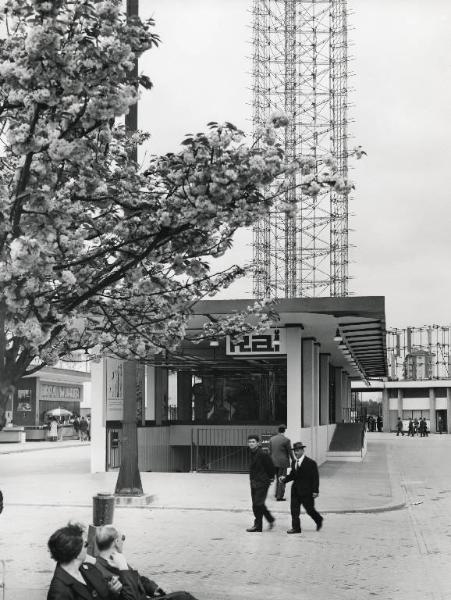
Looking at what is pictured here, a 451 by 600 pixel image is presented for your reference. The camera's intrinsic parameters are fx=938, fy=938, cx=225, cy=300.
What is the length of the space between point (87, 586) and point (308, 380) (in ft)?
79.7

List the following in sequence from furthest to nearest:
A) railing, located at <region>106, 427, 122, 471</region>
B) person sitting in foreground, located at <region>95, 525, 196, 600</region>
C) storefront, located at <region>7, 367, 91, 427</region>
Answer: storefront, located at <region>7, 367, 91, 427</region>
railing, located at <region>106, 427, 122, 471</region>
person sitting in foreground, located at <region>95, 525, 196, 600</region>

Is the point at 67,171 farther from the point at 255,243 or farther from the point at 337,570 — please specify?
the point at 255,243

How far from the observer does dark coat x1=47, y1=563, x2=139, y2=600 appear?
646 centimetres

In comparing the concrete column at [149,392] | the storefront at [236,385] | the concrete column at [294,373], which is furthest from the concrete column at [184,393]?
the concrete column at [294,373]

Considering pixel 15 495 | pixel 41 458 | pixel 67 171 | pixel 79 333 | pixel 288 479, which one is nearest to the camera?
pixel 67 171

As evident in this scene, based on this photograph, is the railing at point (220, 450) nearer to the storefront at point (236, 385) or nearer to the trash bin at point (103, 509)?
the storefront at point (236, 385)

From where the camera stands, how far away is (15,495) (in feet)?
68.3

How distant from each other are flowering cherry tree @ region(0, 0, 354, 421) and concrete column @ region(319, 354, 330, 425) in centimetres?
2974

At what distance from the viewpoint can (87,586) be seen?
6.79m

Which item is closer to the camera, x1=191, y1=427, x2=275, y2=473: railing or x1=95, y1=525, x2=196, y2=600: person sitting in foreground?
x1=95, y1=525, x2=196, y2=600: person sitting in foreground

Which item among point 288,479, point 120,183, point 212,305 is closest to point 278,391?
point 212,305

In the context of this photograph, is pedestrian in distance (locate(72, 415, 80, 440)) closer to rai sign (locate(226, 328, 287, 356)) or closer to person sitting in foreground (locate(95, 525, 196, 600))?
rai sign (locate(226, 328, 287, 356))

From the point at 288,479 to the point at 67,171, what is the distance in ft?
28.2

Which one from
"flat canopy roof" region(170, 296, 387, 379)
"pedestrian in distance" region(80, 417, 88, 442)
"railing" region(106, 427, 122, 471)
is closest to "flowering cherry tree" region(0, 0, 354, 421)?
"flat canopy roof" region(170, 296, 387, 379)
